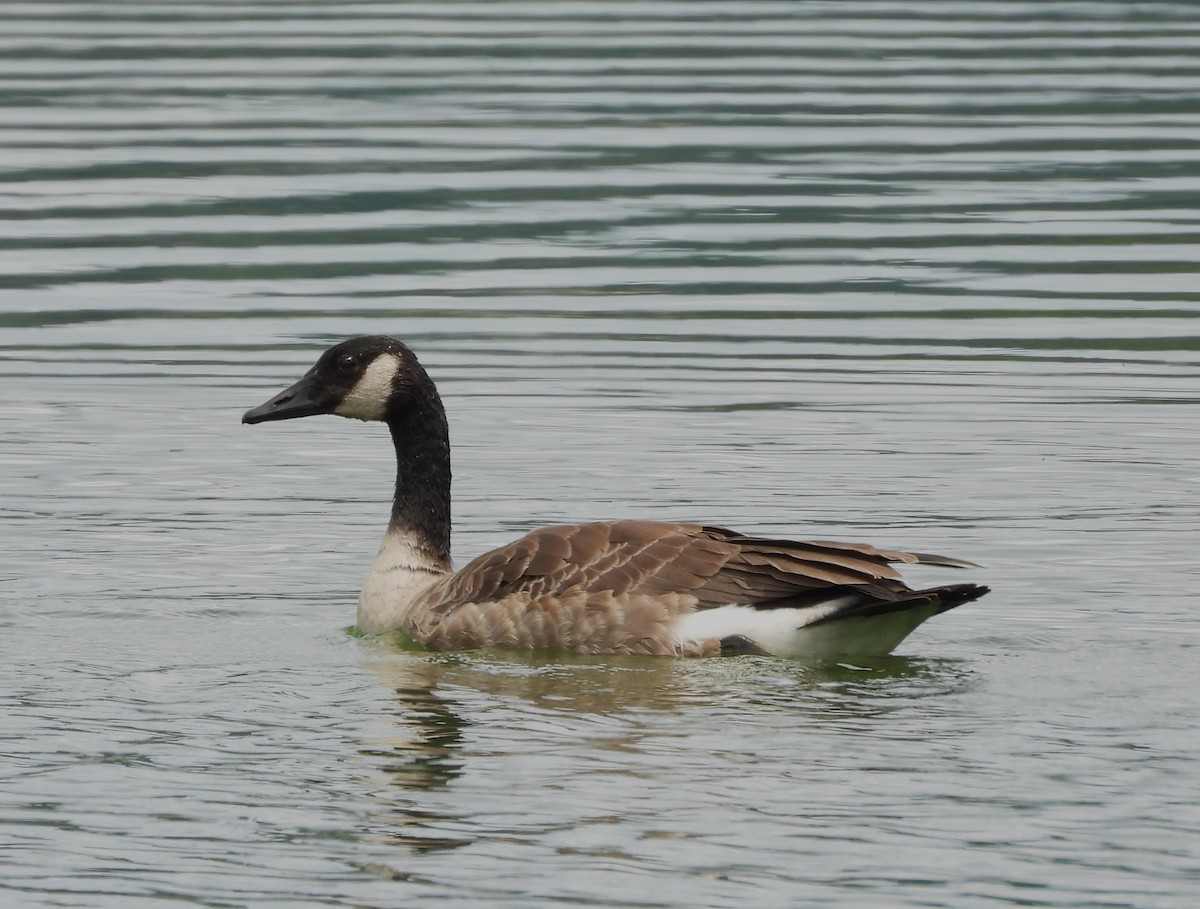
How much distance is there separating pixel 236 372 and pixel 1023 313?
250 inches

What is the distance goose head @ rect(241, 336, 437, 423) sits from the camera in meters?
13.0

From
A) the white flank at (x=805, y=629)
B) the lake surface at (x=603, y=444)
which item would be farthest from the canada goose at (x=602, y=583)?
the lake surface at (x=603, y=444)

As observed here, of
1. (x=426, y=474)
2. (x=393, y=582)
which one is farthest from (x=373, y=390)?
(x=393, y=582)

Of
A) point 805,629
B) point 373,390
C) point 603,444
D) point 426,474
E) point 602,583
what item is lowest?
point 805,629

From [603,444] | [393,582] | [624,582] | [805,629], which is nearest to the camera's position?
[805,629]

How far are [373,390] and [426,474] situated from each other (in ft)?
1.63

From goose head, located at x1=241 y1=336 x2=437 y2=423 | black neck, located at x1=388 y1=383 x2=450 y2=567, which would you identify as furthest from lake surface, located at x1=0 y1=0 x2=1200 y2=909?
goose head, located at x1=241 y1=336 x2=437 y2=423

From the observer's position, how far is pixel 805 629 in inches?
439

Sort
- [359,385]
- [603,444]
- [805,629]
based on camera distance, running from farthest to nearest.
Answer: [603,444]
[359,385]
[805,629]

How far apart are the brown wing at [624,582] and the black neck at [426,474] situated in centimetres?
80

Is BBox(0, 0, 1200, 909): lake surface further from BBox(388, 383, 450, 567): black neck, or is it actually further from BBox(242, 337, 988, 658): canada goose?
BBox(388, 383, 450, 567): black neck

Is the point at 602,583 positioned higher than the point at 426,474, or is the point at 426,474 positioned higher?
the point at 426,474

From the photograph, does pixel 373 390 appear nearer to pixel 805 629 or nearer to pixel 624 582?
pixel 624 582

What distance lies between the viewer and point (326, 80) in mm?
34062
